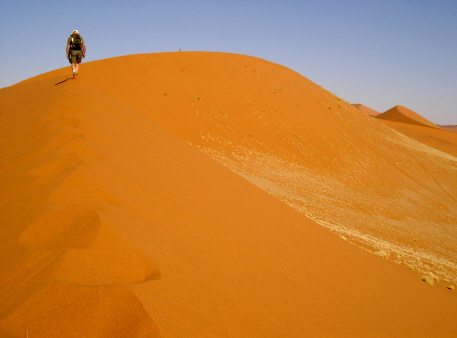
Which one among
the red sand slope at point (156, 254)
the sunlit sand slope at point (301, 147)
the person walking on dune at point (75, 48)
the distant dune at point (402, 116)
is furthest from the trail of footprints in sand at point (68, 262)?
the distant dune at point (402, 116)

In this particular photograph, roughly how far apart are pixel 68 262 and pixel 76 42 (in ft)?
30.7

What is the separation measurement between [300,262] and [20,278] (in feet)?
10.4

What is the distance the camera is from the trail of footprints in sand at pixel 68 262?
195cm

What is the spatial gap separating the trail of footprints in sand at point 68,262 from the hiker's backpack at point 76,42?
7.47 meters

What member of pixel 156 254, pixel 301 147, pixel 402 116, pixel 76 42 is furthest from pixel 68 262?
pixel 402 116

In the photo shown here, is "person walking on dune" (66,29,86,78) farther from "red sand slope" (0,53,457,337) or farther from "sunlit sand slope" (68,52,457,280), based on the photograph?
"red sand slope" (0,53,457,337)

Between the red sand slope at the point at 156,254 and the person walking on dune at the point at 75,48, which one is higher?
the person walking on dune at the point at 75,48

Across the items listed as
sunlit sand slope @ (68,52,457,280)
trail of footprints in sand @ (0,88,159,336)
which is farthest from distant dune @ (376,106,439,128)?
trail of footprints in sand @ (0,88,159,336)

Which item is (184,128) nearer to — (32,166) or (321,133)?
(321,133)

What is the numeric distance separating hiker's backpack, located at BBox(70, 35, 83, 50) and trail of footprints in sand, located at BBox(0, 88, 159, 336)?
747 centimetres

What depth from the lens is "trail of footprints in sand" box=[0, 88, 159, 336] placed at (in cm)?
195

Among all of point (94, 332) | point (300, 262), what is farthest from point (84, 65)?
point (94, 332)

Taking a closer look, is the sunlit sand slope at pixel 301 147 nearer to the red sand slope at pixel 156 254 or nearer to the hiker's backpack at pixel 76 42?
the hiker's backpack at pixel 76 42

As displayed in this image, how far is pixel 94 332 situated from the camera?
6.30 ft
